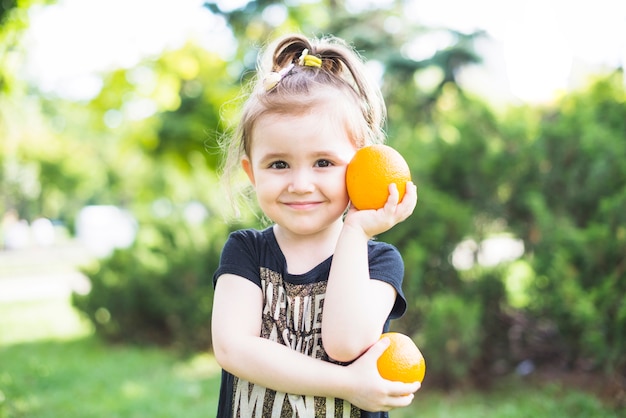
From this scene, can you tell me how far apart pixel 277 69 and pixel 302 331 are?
0.90 m

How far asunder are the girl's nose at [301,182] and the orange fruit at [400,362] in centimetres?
48

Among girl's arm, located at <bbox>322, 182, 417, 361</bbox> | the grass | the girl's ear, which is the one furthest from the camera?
the grass

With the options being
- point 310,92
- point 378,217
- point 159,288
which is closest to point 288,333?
point 378,217

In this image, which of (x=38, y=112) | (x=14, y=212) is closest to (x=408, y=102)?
(x=38, y=112)

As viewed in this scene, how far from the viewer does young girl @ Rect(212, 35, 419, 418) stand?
65.2 inches

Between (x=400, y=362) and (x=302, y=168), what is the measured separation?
62 cm

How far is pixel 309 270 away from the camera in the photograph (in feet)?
6.15

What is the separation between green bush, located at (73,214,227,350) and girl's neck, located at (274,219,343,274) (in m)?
4.91

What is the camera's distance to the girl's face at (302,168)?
1.74 metres

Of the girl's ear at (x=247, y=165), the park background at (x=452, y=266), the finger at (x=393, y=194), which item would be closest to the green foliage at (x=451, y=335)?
the park background at (x=452, y=266)

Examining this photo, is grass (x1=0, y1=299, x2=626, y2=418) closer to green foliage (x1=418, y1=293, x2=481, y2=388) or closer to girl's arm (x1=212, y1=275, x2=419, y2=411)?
green foliage (x1=418, y1=293, x2=481, y2=388)

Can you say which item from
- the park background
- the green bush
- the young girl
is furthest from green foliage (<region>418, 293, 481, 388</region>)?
the young girl

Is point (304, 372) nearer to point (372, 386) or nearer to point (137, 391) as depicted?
point (372, 386)

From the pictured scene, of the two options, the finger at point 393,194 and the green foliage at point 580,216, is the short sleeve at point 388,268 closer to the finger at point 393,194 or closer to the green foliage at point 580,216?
the finger at point 393,194
